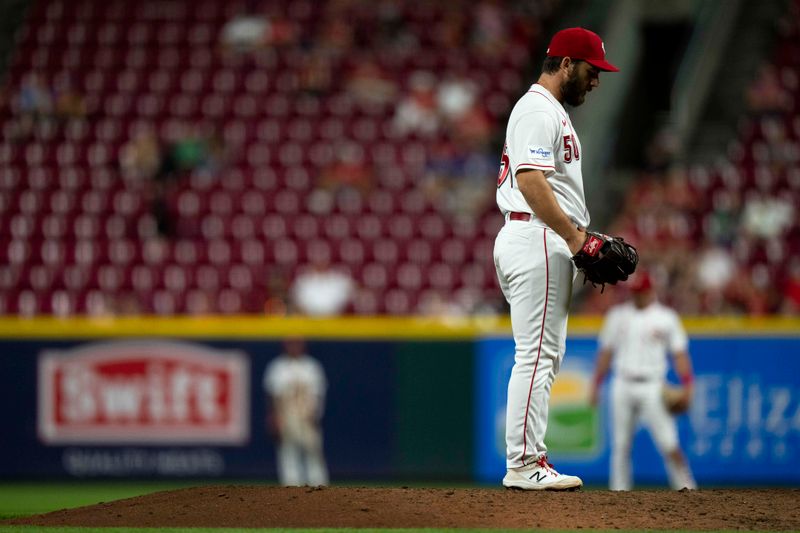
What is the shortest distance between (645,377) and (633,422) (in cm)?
37

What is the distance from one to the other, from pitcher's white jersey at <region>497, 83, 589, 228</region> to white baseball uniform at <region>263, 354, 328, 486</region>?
6.49 m

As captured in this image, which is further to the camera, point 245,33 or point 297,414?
point 245,33

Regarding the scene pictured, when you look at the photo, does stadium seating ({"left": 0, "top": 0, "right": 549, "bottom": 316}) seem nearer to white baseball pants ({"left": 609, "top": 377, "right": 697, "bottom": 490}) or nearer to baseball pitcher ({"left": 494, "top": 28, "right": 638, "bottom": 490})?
white baseball pants ({"left": 609, "top": 377, "right": 697, "bottom": 490})

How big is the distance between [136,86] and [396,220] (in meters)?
3.85

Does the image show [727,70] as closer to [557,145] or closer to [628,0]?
[628,0]

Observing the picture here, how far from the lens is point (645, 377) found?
9.93 m

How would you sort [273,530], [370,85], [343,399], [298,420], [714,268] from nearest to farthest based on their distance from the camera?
[273,530], [298,420], [343,399], [714,268], [370,85]

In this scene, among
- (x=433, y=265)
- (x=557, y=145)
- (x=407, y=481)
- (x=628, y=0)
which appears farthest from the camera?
(x=628, y=0)

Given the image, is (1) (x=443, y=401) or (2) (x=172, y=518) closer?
(2) (x=172, y=518)

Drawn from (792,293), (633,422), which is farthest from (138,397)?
(792,293)

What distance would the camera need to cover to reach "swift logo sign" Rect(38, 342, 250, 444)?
11.7 m

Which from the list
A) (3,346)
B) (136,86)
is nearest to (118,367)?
(3,346)

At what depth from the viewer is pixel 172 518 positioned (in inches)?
203

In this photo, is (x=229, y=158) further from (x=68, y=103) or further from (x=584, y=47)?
(x=584, y=47)
